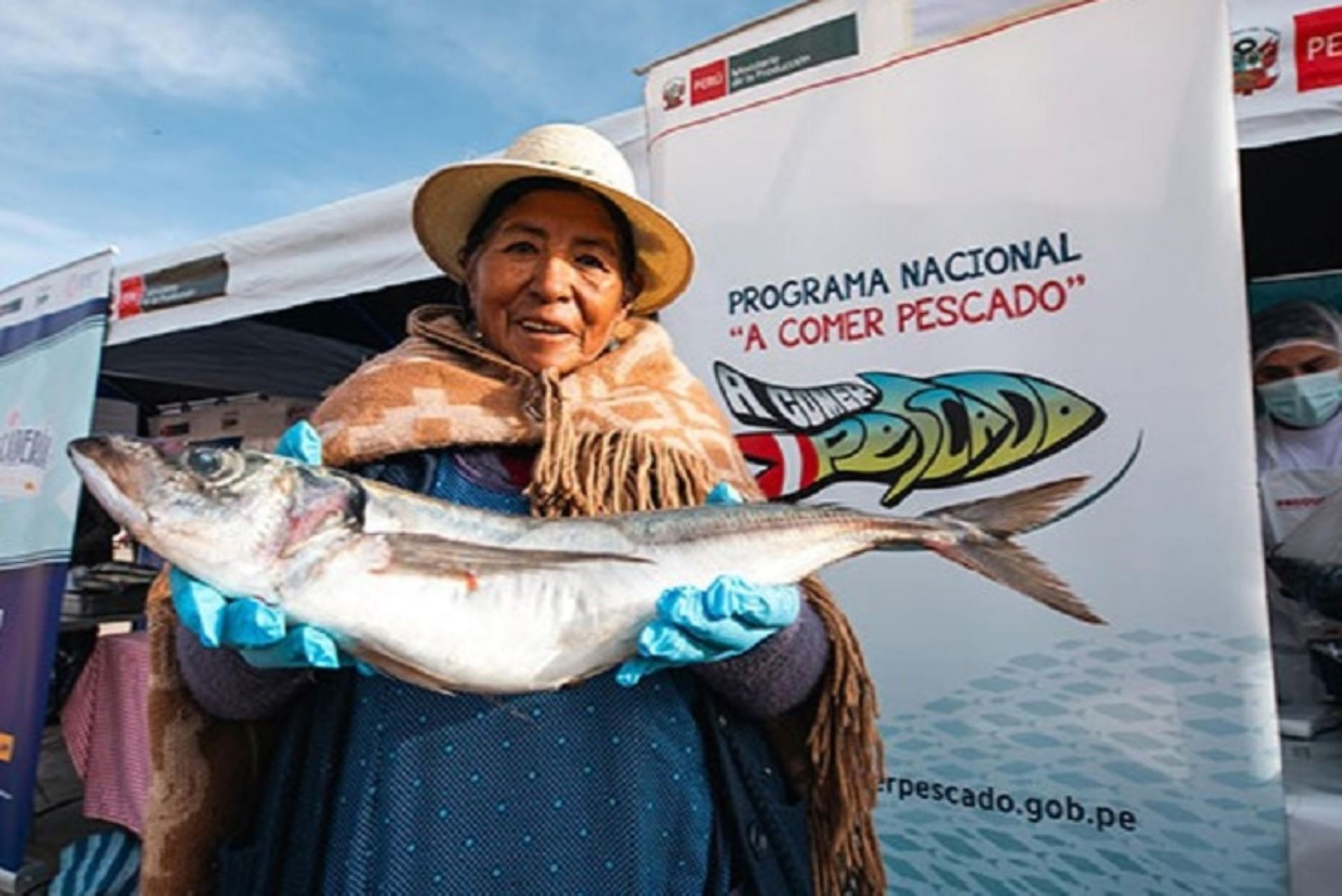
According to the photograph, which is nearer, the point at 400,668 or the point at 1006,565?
the point at 400,668

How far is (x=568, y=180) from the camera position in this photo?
1419 mm

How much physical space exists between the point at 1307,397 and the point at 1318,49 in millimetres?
1365

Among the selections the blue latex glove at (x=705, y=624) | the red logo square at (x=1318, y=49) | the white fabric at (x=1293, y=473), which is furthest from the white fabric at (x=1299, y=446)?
the blue latex glove at (x=705, y=624)

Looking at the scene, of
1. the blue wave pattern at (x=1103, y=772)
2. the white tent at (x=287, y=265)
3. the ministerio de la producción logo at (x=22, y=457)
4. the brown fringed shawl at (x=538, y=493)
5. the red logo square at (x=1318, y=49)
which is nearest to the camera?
the brown fringed shawl at (x=538, y=493)

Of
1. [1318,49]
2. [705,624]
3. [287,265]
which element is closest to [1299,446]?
[1318,49]

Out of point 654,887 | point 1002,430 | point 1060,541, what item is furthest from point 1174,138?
point 654,887

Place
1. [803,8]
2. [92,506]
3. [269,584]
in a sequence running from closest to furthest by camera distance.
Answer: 1. [269,584]
2. [803,8]
3. [92,506]

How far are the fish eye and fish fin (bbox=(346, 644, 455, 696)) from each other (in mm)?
265

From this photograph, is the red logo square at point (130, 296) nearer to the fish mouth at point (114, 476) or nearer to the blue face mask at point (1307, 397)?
the fish mouth at point (114, 476)

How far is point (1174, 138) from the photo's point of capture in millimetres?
2160

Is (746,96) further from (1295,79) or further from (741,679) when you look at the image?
(741,679)

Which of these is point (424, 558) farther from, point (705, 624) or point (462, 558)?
point (705, 624)

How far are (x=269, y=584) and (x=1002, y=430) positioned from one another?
1.86 metres

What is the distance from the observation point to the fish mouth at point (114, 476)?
107 cm
